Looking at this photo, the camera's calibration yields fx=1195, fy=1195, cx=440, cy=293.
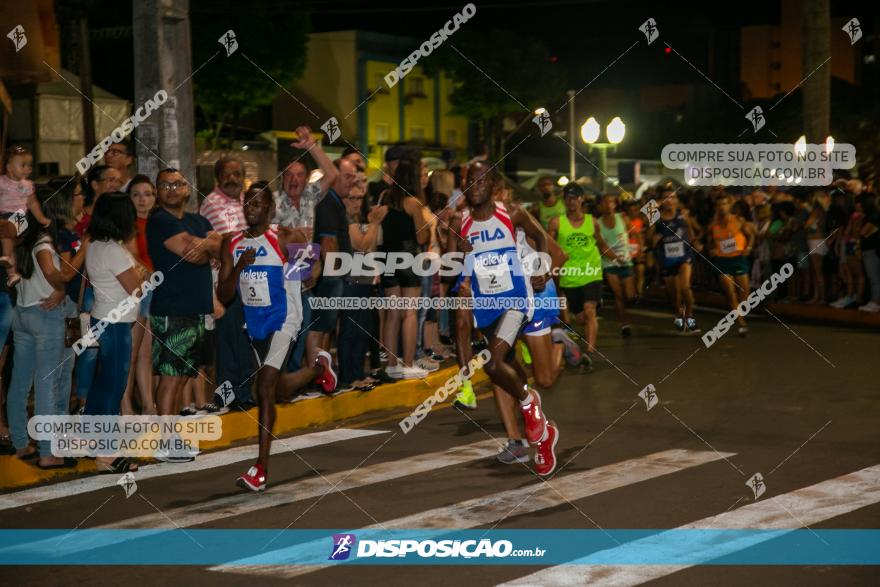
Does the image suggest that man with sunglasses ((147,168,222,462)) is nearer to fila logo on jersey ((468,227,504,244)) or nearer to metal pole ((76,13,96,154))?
fila logo on jersey ((468,227,504,244))

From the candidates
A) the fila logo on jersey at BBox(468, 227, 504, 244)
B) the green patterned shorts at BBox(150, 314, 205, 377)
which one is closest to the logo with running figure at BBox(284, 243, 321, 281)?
the green patterned shorts at BBox(150, 314, 205, 377)

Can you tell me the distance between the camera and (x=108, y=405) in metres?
8.76

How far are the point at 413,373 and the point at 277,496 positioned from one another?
4.39 meters

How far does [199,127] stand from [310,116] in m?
6.00

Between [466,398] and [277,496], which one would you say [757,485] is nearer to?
[277,496]

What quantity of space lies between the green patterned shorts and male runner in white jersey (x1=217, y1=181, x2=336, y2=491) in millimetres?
1172

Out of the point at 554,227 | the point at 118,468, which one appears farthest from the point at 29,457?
the point at 554,227

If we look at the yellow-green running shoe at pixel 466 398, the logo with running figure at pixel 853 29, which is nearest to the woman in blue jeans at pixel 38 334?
the yellow-green running shoe at pixel 466 398

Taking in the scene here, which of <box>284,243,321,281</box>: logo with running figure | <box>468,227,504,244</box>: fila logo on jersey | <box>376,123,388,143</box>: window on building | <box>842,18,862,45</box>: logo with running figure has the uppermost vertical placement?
<box>376,123,388,143</box>: window on building

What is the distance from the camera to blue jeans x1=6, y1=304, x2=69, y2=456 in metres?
8.84

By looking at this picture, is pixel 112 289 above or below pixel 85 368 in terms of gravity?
above

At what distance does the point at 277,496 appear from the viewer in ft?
26.1

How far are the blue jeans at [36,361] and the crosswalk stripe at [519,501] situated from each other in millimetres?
3140

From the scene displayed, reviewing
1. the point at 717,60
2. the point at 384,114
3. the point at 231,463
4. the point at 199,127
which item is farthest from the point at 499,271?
the point at 717,60
